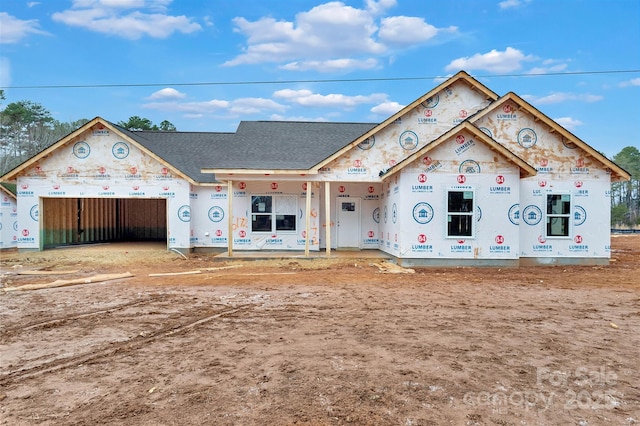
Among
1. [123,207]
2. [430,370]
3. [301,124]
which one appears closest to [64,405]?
[430,370]

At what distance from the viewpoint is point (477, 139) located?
1295 centimetres

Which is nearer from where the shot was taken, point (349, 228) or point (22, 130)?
point (349, 228)

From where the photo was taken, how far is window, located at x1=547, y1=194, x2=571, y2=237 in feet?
46.1

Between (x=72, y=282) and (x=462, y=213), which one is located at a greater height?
(x=462, y=213)

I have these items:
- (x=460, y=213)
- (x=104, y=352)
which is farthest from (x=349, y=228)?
(x=104, y=352)

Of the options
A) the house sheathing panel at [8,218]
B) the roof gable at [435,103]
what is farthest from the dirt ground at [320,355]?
the house sheathing panel at [8,218]

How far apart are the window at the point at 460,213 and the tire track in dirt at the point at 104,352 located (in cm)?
872

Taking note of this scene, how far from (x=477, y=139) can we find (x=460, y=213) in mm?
2369

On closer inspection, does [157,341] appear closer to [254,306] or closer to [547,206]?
[254,306]

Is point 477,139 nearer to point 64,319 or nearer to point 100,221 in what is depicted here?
point 64,319

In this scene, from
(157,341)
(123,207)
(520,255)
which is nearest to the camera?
(157,341)

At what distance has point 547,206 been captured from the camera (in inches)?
554

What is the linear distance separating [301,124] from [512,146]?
10510 millimetres

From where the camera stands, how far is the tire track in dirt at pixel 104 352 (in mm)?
4293
